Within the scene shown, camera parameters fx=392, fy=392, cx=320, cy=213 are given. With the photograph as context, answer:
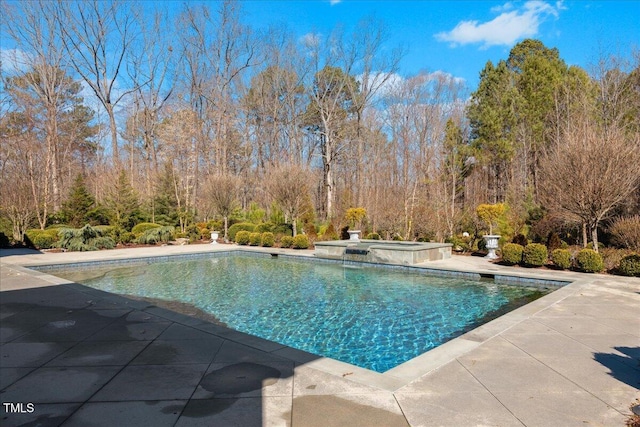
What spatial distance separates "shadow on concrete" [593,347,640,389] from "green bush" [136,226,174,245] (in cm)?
1812

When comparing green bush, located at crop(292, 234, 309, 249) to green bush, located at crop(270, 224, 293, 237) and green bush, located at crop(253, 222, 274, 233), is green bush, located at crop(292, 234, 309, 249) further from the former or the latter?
green bush, located at crop(253, 222, 274, 233)

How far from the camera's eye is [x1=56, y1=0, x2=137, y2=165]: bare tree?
23547 mm

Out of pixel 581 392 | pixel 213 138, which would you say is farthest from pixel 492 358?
pixel 213 138

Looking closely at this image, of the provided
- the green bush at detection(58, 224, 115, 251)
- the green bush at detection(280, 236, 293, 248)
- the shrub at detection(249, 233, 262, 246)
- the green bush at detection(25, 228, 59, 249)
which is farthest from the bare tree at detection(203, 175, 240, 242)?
→ the green bush at detection(25, 228, 59, 249)

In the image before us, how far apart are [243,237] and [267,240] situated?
63.7 inches

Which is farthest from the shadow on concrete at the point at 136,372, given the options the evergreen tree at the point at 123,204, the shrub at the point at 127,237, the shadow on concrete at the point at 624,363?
the evergreen tree at the point at 123,204

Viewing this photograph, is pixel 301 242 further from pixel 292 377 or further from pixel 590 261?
pixel 292 377

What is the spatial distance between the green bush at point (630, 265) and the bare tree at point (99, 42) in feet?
79.6

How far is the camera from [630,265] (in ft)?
28.6

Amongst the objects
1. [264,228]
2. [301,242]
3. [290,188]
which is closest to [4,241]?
[264,228]

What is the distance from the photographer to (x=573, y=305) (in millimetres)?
6172

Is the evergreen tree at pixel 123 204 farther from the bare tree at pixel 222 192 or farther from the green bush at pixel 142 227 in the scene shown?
the bare tree at pixel 222 192

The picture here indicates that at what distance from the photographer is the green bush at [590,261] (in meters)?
9.24

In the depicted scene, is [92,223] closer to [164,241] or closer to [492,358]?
[164,241]
